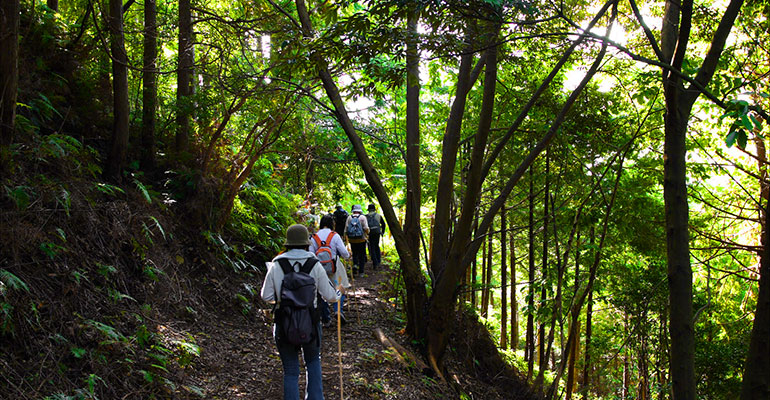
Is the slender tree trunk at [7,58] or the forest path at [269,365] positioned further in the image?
the forest path at [269,365]

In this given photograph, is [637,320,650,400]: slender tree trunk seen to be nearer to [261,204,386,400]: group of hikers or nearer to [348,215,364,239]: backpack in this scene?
[348,215,364,239]: backpack

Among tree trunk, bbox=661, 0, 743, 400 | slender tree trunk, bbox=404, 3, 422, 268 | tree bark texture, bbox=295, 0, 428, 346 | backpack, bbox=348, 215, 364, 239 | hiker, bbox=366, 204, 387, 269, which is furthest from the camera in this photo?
hiker, bbox=366, 204, 387, 269

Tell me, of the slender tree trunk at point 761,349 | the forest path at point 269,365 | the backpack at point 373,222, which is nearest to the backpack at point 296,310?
the forest path at point 269,365

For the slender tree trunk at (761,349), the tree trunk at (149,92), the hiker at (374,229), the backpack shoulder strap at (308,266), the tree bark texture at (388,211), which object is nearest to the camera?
the slender tree trunk at (761,349)

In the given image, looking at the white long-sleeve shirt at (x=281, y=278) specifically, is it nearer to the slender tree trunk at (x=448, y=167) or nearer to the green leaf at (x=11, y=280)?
the green leaf at (x=11, y=280)

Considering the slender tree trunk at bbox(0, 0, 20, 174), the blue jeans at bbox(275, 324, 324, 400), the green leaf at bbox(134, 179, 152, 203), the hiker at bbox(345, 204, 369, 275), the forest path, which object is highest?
the slender tree trunk at bbox(0, 0, 20, 174)

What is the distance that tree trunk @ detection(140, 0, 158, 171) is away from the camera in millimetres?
8266

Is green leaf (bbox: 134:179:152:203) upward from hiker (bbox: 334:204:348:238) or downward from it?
upward

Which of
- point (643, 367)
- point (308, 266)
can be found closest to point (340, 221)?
point (308, 266)

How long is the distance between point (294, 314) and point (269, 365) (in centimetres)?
243

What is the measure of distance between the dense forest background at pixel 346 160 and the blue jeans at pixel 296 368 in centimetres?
133

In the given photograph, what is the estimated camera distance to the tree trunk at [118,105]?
7.13 metres

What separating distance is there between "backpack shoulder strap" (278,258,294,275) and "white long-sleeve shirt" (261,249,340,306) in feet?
0.10

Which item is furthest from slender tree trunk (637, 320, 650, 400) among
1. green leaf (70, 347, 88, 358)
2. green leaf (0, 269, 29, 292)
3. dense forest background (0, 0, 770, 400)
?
green leaf (0, 269, 29, 292)
